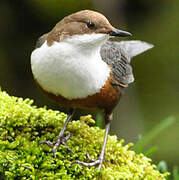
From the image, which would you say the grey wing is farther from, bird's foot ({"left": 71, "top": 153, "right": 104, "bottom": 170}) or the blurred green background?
the blurred green background

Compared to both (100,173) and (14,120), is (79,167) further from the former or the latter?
(14,120)

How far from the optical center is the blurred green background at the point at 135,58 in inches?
252

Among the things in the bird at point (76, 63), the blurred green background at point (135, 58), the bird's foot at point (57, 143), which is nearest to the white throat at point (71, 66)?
the bird at point (76, 63)

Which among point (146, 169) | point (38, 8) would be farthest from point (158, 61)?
point (146, 169)

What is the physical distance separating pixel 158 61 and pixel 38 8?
7.56 feet

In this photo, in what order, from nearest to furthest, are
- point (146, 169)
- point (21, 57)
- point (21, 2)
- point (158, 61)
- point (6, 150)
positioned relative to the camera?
point (6, 150) < point (146, 169) < point (21, 2) < point (21, 57) < point (158, 61)

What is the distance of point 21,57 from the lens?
672 centimetres

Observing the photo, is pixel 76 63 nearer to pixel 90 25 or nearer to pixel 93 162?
pixel 90 25

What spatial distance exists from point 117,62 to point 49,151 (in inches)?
46.7

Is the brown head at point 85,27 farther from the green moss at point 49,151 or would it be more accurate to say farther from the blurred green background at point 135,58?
the blurred green background at point 135,58

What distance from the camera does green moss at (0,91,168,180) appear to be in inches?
118

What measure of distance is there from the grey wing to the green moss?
1.58 feet

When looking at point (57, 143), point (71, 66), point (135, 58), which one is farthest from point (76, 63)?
point (135, 58)

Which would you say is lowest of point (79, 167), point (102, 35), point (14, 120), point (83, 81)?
point (79, 167)
